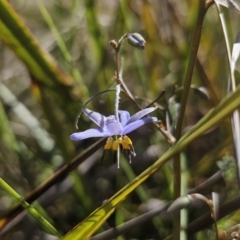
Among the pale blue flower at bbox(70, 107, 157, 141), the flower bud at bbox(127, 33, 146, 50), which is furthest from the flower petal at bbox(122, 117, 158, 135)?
the flower bud at bbox(127, 33, 146, 50)

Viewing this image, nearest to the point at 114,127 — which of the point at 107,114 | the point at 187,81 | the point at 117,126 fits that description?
the point at 117,126

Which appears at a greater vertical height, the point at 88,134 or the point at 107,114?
the point at 88,134

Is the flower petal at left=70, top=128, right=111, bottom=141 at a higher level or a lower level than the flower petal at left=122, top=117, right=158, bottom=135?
higher

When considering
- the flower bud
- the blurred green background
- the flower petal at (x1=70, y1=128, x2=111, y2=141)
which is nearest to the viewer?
the flower petal at (x1=70, y1=128, x2=111, y2=141)

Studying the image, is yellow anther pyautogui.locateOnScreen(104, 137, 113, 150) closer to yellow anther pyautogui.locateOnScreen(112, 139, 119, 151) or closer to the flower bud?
yellow anther pyautogui.locateOnScreen(112, 139, 119, 151)

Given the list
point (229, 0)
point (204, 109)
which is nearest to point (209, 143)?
point (204, 109)

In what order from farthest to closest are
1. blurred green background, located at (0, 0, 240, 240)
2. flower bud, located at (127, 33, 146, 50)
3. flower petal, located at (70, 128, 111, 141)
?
blurred green background, located at (0, 0, 240, 240) → flower bud, located at (127, 33, 146, 50) → flower petal, located at (70, 128, 111, 141)

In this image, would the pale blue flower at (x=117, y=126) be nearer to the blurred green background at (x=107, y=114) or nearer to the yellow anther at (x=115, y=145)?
the yellow anther at (x=115, y=145)

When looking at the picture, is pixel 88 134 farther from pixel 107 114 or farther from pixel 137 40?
pixel 107 114
